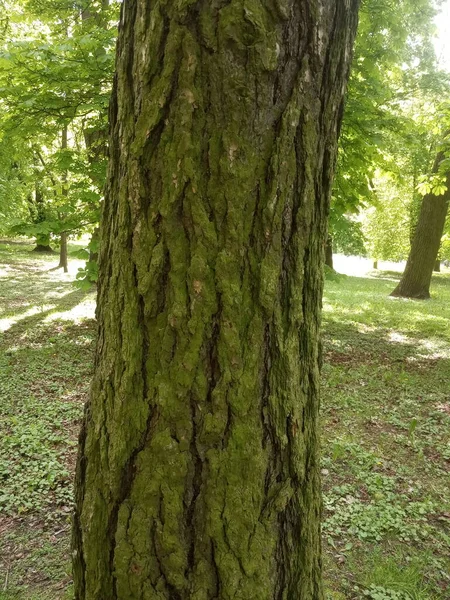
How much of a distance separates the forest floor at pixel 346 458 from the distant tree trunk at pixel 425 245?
5.05 meters

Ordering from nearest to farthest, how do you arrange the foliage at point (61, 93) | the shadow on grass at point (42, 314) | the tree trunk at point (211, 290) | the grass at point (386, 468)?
the tree trunk at point (211, 290), the grass at point (386, 468), the foliage at point (61, 93), the shadow on grass at point (42, 314)

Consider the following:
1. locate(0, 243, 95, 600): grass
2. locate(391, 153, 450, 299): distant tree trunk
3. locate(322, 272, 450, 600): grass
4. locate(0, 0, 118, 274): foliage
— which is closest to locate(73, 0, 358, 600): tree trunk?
locate(0, 243, 95, 600): grass

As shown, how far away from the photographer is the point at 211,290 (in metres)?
1.43

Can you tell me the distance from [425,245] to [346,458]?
10.8 meters

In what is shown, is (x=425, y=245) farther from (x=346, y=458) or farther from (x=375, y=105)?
(x=346, y=458)

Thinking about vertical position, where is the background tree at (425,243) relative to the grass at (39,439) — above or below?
above

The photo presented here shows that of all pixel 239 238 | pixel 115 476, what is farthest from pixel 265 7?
pixel 115 476

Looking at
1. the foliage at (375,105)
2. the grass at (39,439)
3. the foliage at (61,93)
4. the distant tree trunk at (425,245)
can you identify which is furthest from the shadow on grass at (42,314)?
the distant tree trunk at (425,245)

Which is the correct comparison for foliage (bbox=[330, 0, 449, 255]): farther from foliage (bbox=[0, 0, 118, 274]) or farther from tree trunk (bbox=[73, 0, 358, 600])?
tree trunk (bbox=[73, 0, 358, 600])

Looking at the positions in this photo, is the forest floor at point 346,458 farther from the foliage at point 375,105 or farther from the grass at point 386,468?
the foliage at point 375,105

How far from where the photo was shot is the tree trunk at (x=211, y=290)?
1390 mm

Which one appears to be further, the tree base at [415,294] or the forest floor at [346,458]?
the tree base at [415,294]

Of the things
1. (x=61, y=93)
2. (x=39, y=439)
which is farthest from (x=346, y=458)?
(x=61, y=93)

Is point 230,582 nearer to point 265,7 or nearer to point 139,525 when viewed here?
point 139,525
